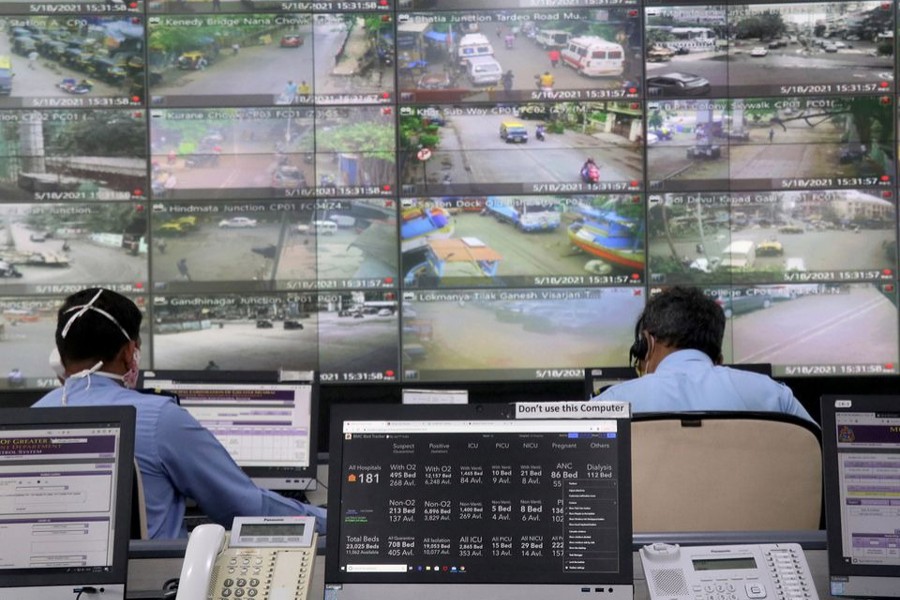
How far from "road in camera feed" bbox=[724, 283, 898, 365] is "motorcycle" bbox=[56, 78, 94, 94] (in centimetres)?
289

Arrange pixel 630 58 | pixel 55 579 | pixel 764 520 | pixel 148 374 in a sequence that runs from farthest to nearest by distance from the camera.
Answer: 1. pixel 630 58
2. pixel 148 374
3. pixel 764 520
4. pixel 55 579

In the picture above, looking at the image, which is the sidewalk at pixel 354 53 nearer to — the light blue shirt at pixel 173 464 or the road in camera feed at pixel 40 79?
the road in camera feed at pixel 40 79

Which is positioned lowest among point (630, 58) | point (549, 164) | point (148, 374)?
Result: point (148, 374)

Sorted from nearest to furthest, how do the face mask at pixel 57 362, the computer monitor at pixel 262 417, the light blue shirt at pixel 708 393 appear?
the face mask at pixel 57 362 → the light blue shirt at pixel 708 393 → the computer monitor at pixel 262 417

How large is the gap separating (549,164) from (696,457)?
8.50ft

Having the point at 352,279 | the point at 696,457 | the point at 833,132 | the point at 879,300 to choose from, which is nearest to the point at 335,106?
the point at 352,279

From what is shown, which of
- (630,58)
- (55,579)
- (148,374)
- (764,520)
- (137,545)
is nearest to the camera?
(55,579)

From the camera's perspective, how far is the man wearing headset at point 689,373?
2816 millimetres

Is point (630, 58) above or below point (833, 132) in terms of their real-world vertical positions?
above

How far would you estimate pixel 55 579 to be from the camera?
179cm

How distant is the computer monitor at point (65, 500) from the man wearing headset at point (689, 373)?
130cm

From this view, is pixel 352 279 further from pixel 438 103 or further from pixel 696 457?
pixel 696 457

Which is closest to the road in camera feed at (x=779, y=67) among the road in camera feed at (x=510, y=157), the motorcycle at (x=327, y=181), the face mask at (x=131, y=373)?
the road in camera feed at (x=510, y=157)

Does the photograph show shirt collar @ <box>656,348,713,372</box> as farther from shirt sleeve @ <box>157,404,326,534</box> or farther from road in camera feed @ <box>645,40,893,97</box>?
road in camera feed @ <box>645,40,893,97</box>
